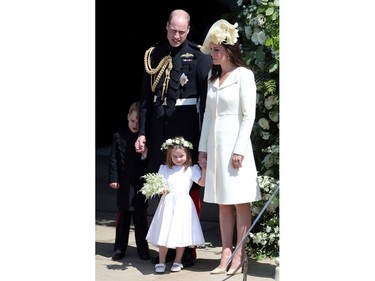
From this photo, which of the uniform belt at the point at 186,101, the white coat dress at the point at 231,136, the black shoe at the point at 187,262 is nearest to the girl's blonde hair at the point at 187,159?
the white coat dress at the point at 231,136

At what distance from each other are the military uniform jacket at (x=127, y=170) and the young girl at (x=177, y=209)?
1.24 ft

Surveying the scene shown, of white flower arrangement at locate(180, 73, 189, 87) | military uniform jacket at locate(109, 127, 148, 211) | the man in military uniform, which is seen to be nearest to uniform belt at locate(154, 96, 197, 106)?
the man in military uniform

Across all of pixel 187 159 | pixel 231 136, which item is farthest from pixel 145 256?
pixel 231 136

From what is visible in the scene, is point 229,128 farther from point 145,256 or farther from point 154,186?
point 145,256

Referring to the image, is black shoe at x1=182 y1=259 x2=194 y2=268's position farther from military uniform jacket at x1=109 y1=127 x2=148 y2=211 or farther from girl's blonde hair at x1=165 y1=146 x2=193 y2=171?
girl's blonde hair at x1=165 y1=146 x2=193 y2=171

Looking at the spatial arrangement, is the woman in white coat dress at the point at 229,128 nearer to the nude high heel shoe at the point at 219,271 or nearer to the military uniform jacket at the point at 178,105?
the nude high heel shoe at the point at 219,271

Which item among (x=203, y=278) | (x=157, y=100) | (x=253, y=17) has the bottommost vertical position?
(x=203, y=278)

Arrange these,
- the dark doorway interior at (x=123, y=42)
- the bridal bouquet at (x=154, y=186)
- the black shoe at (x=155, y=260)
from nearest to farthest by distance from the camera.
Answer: the bridal bouquet at (x=154, y=186)
the black shoe at (x=155, y=260)
the dark doorway interior at (x=123, y=42)

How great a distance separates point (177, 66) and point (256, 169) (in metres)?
1.00

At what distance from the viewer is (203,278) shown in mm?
7547

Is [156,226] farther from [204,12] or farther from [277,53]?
[204,12]

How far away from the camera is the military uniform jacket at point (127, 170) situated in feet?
26.8
